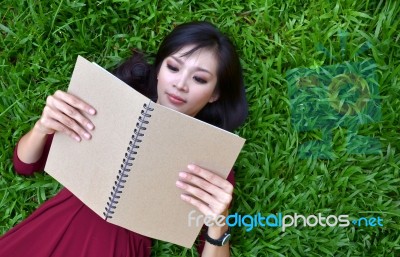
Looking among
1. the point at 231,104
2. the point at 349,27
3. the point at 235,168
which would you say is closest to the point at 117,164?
the point at 231,104

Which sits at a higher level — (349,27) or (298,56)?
(349,27)

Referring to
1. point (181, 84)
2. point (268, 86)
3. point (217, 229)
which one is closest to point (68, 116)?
point (181, 84)

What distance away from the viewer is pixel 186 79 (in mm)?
1416

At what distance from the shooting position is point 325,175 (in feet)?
6.12

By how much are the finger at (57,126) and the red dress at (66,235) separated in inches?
7.6

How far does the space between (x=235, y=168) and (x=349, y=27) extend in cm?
76

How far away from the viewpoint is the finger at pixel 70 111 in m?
1.31

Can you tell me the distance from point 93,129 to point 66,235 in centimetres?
42

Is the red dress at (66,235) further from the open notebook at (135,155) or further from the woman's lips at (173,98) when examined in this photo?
the woman's lips at (173,98)

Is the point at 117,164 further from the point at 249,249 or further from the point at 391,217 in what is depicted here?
the point at 391,217

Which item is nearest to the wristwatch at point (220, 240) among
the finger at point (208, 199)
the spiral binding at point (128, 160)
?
the finger at point (208, 199)

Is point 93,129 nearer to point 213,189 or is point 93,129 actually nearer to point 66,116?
point 66,116

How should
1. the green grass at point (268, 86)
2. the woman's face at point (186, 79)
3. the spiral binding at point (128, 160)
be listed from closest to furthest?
the spiral binding at point (128, 160)
the woman's face at point (186, 79)
the green grass at point (268, 86)

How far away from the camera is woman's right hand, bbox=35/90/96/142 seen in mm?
1309
